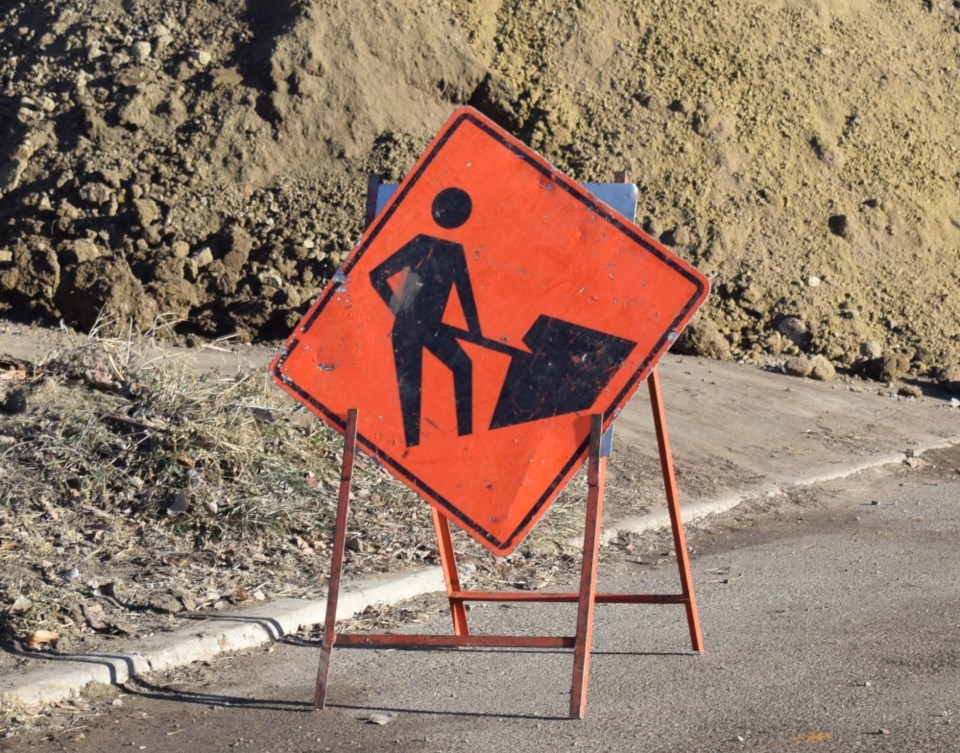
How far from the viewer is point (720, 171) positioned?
16656 millimetres

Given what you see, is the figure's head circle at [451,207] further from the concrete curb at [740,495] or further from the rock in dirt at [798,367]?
the rock in dirt at [798,367]

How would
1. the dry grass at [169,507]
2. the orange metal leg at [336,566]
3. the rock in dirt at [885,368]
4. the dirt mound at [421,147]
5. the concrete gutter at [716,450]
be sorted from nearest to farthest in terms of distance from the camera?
the orange metal leg at [336,566]
the concrete gutter at [716,450]
the dry grass at [169,507]
the dirt mound at [421,147]
the rock in dirt at [885,368]

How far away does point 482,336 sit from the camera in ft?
16.5

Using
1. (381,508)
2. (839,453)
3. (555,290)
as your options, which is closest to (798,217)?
(839,453)

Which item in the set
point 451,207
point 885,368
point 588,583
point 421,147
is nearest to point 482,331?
point 451,207

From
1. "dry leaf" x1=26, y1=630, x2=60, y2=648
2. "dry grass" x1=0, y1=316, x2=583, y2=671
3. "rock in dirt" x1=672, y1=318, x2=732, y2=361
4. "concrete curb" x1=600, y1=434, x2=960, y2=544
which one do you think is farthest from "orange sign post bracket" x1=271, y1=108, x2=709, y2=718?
"rock in dirt" x1=672, y1=318, x2=732, y2=361

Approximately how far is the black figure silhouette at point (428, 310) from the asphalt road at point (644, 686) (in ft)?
3.16

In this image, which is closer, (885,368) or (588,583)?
(588,583)

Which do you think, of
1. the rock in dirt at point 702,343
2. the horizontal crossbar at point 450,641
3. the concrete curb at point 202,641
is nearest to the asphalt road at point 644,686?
the concrete curb at point 202,641

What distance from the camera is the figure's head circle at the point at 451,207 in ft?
16.6

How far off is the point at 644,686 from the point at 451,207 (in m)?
1.85

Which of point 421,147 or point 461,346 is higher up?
point 421,147

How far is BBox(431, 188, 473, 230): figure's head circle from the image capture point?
5055 millimetres

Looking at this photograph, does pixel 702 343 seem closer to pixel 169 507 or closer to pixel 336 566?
pixel 169 507
